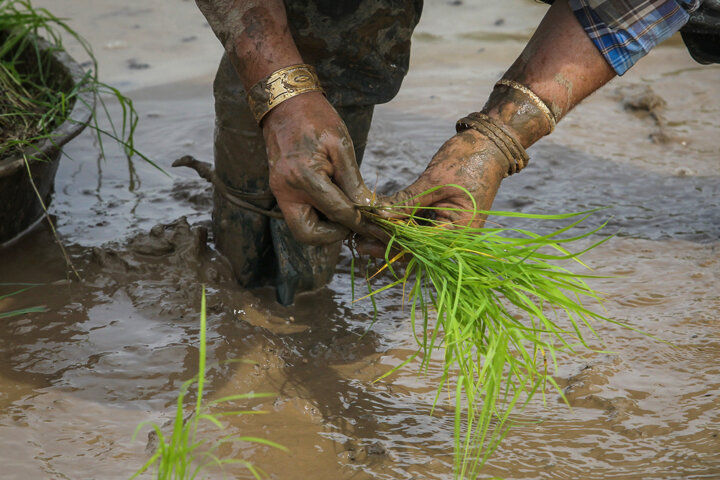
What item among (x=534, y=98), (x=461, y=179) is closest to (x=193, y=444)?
(x=461, y=179)

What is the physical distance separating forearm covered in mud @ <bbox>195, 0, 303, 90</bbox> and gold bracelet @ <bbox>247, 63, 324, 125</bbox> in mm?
25

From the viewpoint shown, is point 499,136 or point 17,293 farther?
point 17,293

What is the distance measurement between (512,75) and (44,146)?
155 centimetres

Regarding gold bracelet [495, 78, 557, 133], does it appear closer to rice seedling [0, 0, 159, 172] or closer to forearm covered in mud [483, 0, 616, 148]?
forearm covered in mud [483, 0, 616, 148]

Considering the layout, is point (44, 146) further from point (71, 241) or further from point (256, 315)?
point (256, 315)

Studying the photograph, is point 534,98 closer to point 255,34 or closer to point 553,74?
point 553,74

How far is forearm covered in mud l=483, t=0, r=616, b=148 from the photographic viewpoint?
223 cm

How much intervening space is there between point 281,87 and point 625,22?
0.94 metres

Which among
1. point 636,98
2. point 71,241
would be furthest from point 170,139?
point 636,98

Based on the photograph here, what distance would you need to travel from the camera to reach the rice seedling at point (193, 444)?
5.23 ft

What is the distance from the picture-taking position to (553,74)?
7.34 ft

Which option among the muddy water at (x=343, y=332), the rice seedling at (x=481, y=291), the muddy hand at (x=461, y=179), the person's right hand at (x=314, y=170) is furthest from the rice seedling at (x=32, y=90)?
the rice seedling at (x=481, y=291)

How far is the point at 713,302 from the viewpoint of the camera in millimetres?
2770

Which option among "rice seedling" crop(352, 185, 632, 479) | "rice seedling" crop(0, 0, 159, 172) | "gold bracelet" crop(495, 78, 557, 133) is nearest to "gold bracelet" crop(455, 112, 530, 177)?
"gold bracelet" crop(495, 78, 557, 133)
